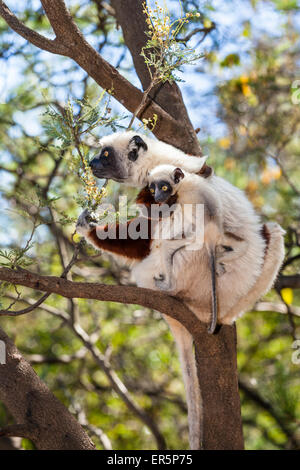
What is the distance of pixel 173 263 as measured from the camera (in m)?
3.59

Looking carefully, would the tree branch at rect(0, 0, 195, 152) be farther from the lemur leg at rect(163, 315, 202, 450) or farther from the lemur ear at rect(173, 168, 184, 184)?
the lemur leg at rect(163, 315, 202, 450)

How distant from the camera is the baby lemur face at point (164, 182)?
319 cm

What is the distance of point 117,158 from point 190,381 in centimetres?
170

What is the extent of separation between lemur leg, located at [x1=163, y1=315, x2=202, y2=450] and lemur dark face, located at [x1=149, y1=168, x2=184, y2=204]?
1.09 meters

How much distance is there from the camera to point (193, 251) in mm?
3514

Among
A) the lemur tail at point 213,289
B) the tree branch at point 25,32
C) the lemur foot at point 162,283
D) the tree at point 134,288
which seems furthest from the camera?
the lemur foot at point 162,283

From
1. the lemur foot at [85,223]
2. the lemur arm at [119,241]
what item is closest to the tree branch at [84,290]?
the lemur arm at [119,241]

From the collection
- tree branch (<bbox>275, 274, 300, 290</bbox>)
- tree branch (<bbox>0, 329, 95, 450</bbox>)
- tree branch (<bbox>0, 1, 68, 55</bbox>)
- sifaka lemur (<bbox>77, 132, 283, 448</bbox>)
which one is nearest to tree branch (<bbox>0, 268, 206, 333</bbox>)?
sifaka lemur (<bbox>77, 132, 283, 448</bbox>)

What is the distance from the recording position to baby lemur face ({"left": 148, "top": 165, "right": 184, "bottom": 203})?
3193 millimetres

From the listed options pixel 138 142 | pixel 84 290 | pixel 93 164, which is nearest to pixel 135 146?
pixel 138 142

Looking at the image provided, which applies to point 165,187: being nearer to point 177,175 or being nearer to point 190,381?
point 177,175

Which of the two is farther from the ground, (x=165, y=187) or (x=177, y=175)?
(x=177, y=175)

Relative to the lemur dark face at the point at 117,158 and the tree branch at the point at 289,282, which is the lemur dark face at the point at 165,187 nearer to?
the lemur dark face at the point at 117,158
